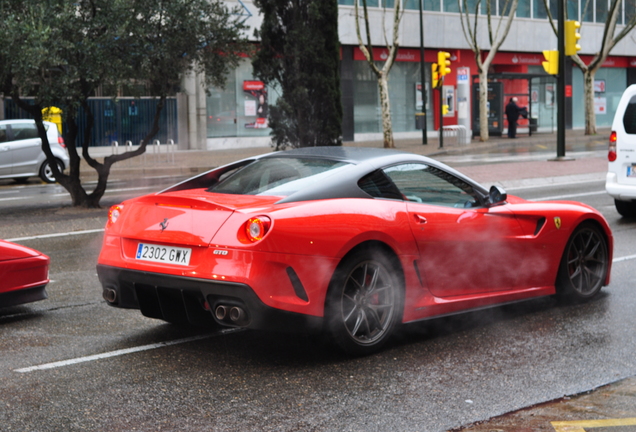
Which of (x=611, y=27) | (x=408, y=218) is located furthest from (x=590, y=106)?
(x=408, y=218)

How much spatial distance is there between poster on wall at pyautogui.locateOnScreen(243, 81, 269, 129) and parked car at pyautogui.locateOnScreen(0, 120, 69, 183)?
53.1 feet

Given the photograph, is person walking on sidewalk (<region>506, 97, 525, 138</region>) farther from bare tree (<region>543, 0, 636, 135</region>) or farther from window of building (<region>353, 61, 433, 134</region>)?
window of building (<region>353, 61, 433, 134</region>)

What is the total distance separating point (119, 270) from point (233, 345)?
894mm

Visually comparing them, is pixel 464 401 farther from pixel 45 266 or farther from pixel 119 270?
pixel 45 266

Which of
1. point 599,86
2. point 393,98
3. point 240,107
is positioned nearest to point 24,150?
point 240,107

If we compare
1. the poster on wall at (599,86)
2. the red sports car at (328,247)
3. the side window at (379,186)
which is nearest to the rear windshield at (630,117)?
the red sports car at (328,247)

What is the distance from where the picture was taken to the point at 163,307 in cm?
541

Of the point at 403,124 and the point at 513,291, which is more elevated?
the point at 403,124

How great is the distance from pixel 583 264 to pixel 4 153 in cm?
1701

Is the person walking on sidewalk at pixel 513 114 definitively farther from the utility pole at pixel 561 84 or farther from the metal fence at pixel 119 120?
the metal fence at pixel 119 120

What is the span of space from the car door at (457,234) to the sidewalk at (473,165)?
1198 cm

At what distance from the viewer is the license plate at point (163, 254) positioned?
17.1 feet

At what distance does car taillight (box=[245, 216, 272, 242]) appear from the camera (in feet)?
16.4

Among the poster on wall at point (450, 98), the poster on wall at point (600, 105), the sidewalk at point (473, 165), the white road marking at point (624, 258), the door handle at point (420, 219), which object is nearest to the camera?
the door handle at point (420, 219)
